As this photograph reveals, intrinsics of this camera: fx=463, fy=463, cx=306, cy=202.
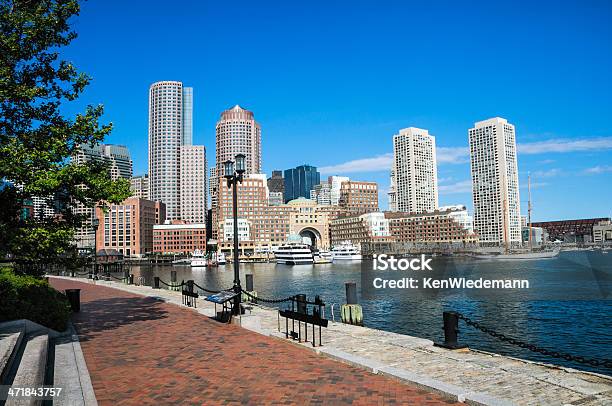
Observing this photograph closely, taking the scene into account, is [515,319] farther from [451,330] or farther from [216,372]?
[216,372]

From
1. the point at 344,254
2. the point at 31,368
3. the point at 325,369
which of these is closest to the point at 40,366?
the point at 31,368

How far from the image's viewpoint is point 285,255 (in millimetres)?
145000

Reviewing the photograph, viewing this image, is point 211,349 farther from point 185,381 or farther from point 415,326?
point 415,326

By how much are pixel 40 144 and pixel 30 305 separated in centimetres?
524

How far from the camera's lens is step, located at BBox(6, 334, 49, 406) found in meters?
7.23

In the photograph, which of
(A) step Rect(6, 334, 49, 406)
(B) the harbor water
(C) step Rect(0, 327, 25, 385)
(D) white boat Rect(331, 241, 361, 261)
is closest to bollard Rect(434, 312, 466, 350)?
(B) the harbor water

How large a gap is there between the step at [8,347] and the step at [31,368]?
0.19 metres

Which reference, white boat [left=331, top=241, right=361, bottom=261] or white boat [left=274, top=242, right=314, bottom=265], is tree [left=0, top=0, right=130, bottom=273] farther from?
white boat [left=331, top=241, right=361, bottom=261]

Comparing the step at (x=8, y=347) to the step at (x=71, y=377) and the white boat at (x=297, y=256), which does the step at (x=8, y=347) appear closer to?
the step at (x=71, y=377)

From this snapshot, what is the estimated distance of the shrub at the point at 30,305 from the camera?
14344 millimetres

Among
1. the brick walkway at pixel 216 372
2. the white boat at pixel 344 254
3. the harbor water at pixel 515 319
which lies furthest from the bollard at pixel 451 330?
the white boat at pixel 344 254

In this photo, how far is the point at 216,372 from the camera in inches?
421


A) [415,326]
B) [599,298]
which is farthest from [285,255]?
[415,326]

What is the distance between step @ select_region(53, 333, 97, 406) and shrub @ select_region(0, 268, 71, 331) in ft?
5.93
